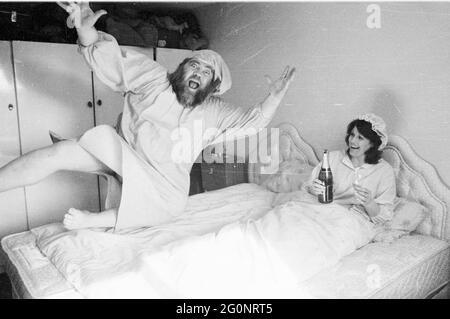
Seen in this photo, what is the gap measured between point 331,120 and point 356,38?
348mm

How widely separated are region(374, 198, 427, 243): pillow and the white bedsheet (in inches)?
4.0

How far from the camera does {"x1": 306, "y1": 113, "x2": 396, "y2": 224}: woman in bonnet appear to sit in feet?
4.53

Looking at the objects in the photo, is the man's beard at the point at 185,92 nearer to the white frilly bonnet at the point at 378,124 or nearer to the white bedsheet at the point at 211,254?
the white bedsheet at the point at 211,254

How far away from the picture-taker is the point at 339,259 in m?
1.20

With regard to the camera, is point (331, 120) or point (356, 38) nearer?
point (356, 38)

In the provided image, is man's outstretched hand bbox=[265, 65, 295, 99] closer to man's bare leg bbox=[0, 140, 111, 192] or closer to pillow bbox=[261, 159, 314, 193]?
pillow bbox=[261, 159, 314, 193]

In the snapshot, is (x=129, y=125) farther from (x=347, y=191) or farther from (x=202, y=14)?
(x=202, y=14)

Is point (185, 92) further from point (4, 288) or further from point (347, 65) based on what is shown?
point (4, 288)

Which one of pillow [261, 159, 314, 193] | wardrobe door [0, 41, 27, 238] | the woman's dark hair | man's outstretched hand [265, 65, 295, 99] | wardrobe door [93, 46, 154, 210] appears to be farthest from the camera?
wardrobe door [93, 46, 154, 210]

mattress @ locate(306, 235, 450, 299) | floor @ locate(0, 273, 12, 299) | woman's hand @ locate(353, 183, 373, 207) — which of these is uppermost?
woman's hand @ locate(353, 183, 373, 207)

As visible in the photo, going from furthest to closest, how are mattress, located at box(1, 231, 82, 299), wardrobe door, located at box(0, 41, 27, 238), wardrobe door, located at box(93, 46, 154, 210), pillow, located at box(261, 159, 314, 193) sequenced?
wardrobe door, located at box(93, 46, 154, 210) < wardrobe door, located at box(0, 41, 27, 238) < pillow, located at box(261, 159, 314, 193) < mattress, located at box(1, 231, 82, 299)

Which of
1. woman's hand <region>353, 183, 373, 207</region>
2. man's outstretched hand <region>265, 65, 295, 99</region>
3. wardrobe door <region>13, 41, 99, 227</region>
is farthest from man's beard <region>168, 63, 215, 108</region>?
A: wardrobe door <region>13, 41, 99, 227</region>

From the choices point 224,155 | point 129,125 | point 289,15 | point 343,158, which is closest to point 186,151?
point 129,125

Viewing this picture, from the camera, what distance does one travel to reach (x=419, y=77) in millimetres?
1367
